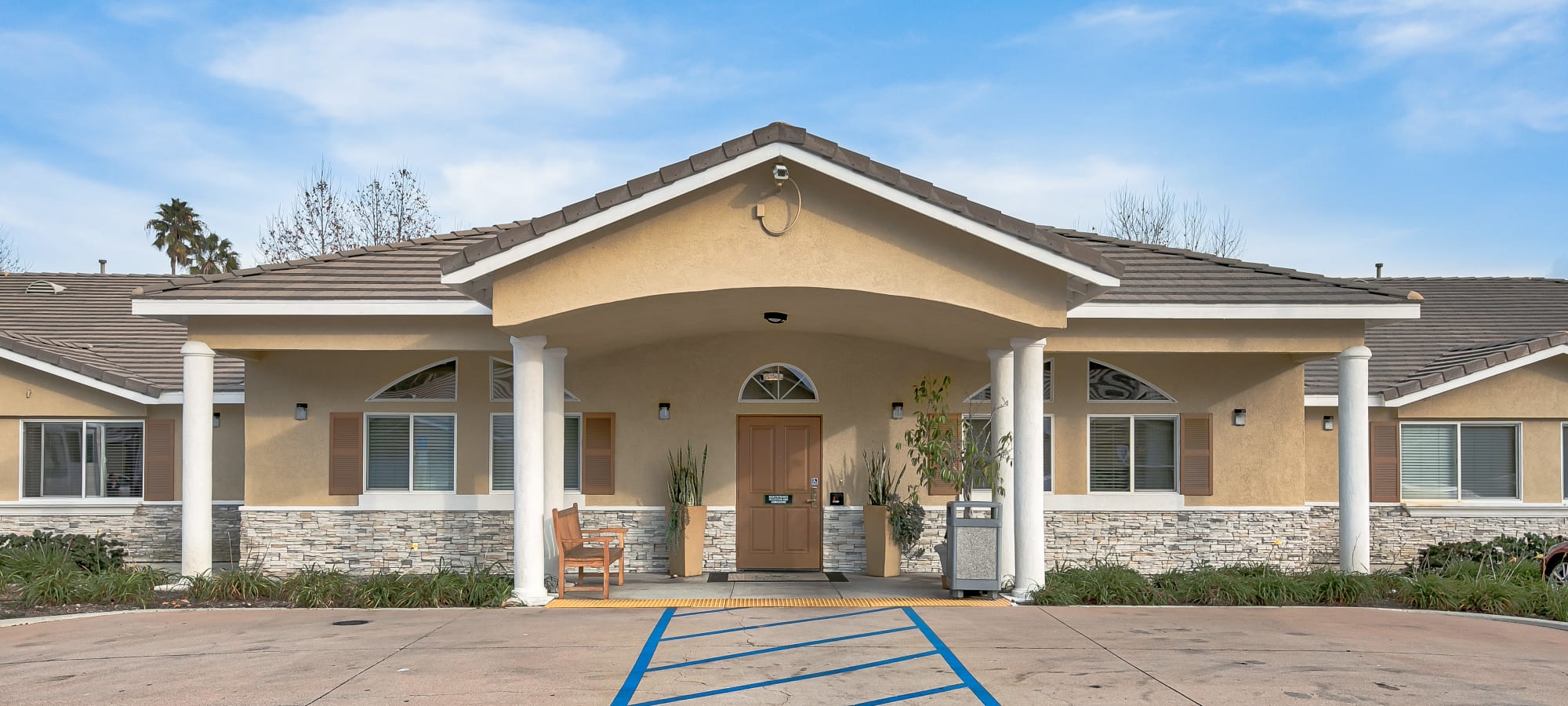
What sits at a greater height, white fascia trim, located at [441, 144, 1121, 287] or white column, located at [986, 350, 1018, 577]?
white fascia trim, located at [441, 144, 1121, 287]

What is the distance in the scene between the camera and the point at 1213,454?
45.7 feet

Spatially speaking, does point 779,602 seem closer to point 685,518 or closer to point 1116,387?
point 685,518

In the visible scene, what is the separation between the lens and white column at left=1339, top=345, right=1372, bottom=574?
39.3 ft

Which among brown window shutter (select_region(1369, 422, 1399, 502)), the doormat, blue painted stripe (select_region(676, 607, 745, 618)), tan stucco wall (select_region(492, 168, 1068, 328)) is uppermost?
tan stucco wall (select_region(492, 168, 1068, 328))

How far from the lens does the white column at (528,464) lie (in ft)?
36.5

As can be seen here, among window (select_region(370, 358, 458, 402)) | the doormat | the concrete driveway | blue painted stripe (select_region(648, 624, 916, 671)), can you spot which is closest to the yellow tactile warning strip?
the concrete driveway

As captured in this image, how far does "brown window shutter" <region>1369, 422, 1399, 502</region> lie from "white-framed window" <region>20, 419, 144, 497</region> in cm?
1692

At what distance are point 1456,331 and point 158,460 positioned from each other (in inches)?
768

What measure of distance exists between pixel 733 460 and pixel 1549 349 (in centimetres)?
1095

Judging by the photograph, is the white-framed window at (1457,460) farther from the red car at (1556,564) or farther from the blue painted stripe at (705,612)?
the blue painted stripe at (705,612)

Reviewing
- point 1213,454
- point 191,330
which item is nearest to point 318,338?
point 191,330

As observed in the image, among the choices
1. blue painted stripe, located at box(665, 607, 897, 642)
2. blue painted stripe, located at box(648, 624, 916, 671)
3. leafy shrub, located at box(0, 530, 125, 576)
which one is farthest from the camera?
leafy shrub, located at box(0, 530, 125, 576)

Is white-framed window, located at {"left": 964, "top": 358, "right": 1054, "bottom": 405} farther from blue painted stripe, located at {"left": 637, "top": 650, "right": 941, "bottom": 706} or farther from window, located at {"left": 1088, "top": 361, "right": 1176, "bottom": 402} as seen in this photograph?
blue painted stripe, located at {"left": 637, "top": 650, "right": 941, "bottom": 706}

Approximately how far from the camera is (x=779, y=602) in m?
11.1
